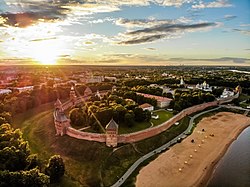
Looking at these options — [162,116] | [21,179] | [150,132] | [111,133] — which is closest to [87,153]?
[111,133]

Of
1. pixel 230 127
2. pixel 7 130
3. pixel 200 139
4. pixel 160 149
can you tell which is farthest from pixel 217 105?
pixel 7 130

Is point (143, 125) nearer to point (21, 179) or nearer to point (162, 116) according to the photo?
point (162, 116)

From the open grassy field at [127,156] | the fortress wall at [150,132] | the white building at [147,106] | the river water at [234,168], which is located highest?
the white building at [147,106]

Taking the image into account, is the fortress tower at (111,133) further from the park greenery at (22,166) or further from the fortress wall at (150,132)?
the park greenery at (22,166)

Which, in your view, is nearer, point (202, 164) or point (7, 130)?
point (202, 164)

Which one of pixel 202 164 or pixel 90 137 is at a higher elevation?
pixel 90 137

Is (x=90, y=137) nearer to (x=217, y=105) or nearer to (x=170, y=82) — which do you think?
(x=217, y=105)

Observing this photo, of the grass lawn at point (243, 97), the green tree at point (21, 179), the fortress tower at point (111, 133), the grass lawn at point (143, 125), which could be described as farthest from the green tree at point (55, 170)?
the grass lawn at point (243, 97)
